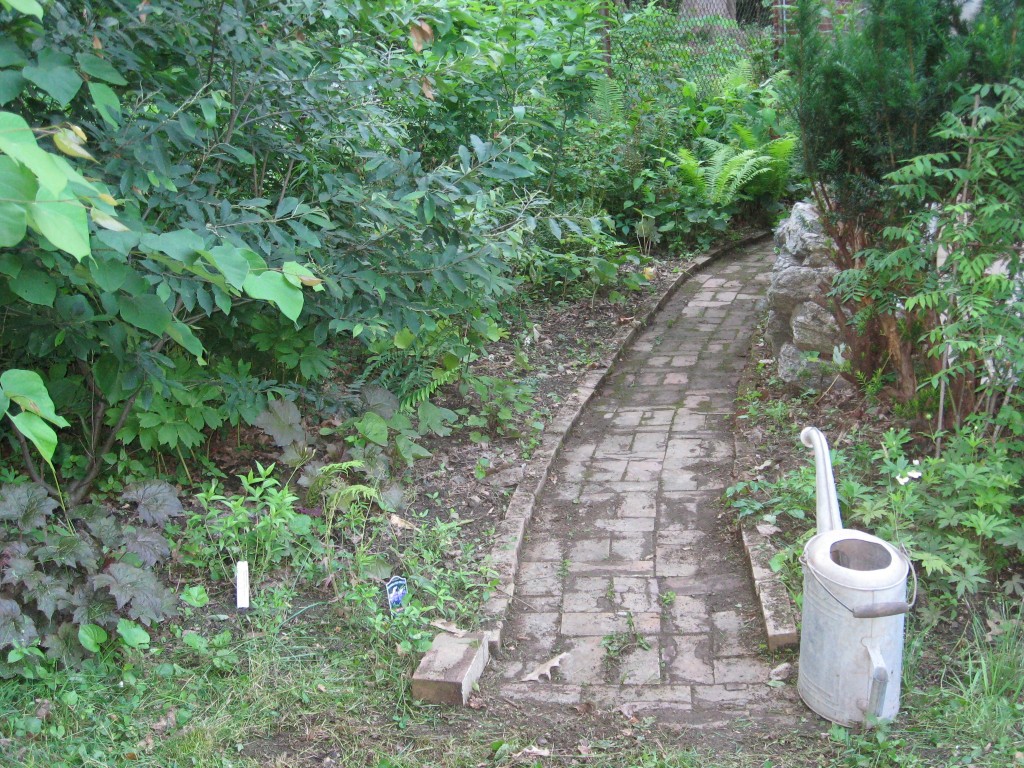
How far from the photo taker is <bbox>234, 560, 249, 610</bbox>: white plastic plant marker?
3641 millimetres

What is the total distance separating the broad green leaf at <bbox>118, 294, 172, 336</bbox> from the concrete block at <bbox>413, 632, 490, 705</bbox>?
1.53 meters

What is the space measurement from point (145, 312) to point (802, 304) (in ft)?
13.0

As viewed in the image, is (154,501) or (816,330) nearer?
(154,501)

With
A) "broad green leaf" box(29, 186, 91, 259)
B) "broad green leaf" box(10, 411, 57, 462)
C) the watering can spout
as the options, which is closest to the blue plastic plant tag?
the watering can spout

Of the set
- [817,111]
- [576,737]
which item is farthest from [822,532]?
[817,111]

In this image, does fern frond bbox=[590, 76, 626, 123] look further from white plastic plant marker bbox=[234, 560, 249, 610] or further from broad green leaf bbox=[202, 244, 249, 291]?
broad green leaf bbox=[202, 244, 249, 291]

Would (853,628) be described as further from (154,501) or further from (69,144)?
(154,501)

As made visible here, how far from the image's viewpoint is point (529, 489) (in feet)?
15.6

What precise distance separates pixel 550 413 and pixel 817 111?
2.36 meters

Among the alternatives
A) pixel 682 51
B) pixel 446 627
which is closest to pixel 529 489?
pixel 446 627

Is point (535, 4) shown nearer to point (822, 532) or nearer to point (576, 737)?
point (822, 532)

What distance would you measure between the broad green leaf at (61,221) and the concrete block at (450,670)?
2.11 m

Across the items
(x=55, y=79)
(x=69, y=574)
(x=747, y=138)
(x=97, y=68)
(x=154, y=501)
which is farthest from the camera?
(x=747, y=138)

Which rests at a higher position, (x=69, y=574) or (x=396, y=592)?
(x=69, y=574)
